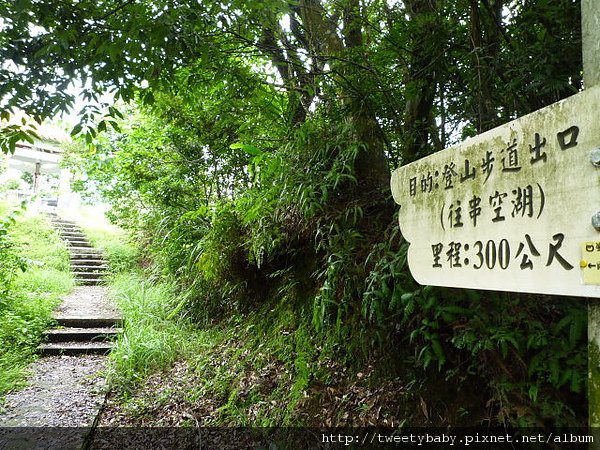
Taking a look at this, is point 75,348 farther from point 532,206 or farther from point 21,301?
point 532,206

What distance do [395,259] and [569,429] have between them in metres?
1.16

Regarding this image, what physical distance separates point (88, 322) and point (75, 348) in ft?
2.39

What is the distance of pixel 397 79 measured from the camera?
333cm

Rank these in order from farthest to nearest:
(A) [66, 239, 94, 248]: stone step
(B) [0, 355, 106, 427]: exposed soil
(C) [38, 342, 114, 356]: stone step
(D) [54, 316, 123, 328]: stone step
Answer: (A) [66, 239, 94, 248]: stone step → (D) [54, 316, 123, 328]: stone step → (C) [38, 342, 114, 356]: stone step → (B) [0, 355, 106, 427]: exposed soil

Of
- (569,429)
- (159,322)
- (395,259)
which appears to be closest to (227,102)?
(395,259)

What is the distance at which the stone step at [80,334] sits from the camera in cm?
553

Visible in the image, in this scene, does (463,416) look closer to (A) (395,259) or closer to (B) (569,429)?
(B) (569,429)

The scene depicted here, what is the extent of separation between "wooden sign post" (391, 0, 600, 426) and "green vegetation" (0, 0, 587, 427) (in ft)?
2.38

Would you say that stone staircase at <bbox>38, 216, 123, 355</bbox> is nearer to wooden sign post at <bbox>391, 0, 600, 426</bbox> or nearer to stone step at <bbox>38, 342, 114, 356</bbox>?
stone step at <bbox>38, 342, 114, 356</bbox>

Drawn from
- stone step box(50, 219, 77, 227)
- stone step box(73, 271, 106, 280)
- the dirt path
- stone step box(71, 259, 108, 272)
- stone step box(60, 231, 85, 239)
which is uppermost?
stone step box(50, 219, 77, 227)

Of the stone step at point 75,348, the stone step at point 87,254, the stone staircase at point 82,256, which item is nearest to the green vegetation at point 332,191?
the stone step at point 75,348

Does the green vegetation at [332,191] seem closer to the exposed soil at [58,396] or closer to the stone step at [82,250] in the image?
the exposed soil at [58,396]

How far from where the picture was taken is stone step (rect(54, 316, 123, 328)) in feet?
19.4

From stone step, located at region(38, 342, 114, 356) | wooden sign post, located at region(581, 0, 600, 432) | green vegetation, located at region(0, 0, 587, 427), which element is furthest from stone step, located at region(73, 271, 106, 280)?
wooden sign post, located at region(581, 0, 600, 432)
